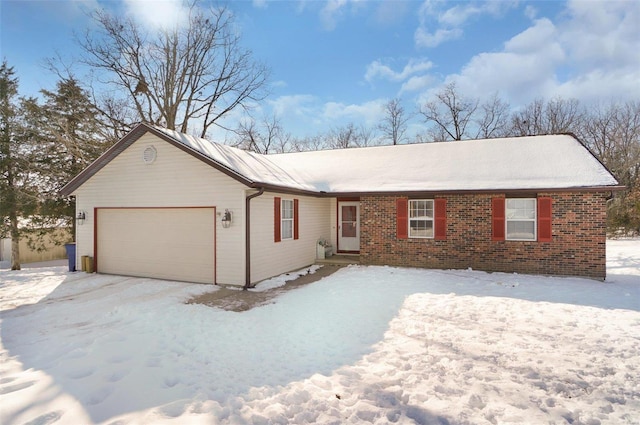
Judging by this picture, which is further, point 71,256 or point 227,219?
point 71,256

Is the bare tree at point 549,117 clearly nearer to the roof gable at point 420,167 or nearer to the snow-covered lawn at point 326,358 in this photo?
the roof gable at point 420,167

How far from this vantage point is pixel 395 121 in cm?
3466

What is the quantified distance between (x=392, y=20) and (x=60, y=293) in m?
13.1

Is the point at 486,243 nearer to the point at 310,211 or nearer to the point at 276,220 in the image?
the point at 310,211

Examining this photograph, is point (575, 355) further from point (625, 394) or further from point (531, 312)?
point (531, 312)

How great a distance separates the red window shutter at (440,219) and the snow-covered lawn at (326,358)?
3.35 meters

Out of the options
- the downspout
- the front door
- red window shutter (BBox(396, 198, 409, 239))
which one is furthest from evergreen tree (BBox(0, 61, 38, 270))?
red window shutter (BBox(396, 198, 409, 239))

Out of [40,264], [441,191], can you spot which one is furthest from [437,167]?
[40,264]

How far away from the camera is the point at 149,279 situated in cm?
A: 1017

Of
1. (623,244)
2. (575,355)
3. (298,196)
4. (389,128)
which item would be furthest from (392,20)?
(389,128)

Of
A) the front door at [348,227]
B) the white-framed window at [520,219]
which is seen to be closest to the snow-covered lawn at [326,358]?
the white-framed window at [520,219]

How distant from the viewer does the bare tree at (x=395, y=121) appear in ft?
113

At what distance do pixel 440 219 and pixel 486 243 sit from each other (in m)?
1.57

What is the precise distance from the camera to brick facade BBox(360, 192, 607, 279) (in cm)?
1016
